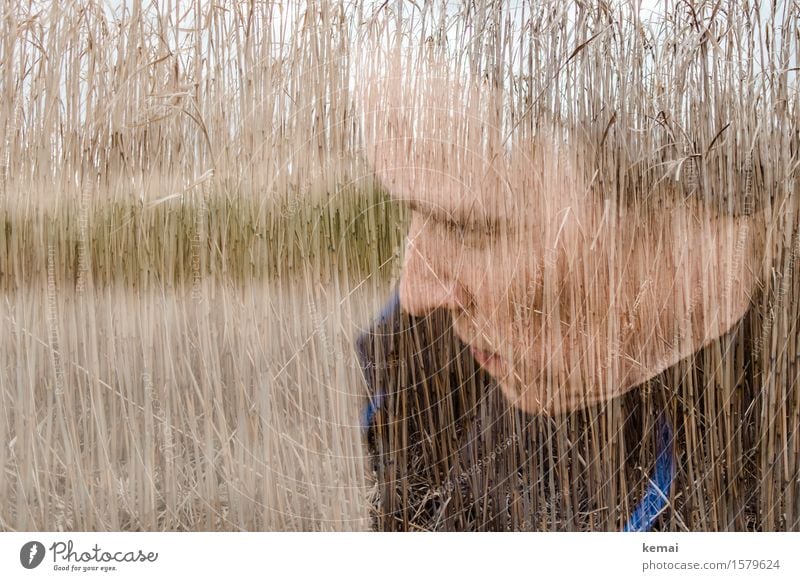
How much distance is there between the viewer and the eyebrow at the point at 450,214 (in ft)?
4.62

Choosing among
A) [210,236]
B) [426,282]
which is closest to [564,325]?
[426,282]

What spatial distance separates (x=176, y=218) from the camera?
55.9 inches

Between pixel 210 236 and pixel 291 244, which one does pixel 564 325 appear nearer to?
pixel 291 244

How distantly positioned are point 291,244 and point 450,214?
1.30 feet

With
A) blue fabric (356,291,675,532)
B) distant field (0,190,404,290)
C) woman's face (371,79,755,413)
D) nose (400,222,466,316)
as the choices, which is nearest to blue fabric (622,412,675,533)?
blue fabric (356,291,675,532)

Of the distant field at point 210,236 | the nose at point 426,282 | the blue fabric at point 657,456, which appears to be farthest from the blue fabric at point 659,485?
the distant field at point 210,236

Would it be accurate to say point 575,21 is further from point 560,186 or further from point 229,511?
point 229,511

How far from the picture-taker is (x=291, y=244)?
141cm

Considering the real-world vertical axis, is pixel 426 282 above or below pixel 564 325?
above

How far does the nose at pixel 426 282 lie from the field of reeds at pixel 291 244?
0.06 meters

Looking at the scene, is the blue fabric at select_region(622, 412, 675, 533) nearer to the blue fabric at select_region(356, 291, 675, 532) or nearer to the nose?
the blue fabric at select_region(356, 291, 675, 532)

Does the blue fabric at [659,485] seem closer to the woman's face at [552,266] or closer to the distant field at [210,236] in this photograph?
the woman's face at [552,266]

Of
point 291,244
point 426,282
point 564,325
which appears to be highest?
point 291,244
